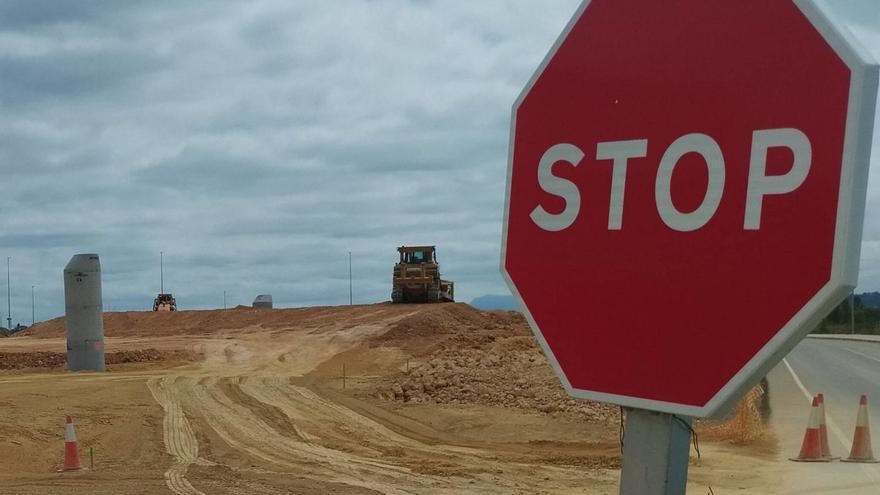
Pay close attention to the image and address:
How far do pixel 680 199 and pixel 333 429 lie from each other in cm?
1593

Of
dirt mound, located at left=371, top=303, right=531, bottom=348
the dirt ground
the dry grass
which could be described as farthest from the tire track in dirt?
dirt mound, located at left=371, top=303, right=531, bottom=348

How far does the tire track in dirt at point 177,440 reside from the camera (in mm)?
11000

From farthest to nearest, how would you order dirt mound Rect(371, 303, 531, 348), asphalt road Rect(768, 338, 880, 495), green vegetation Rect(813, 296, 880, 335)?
green vegetation Rect(813, 296, 880, 335) → dirt mound Rect(371, 303, 531, 348) → asphalt road Rect(768, 338, 880, 495)

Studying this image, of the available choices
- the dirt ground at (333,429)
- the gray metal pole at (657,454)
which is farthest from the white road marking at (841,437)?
the gray metal pole at (657,454)

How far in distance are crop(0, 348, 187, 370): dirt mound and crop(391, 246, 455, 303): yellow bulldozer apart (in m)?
16.3

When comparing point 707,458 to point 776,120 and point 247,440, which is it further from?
point 776,120

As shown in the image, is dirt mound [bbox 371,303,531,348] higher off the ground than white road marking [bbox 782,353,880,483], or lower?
lower

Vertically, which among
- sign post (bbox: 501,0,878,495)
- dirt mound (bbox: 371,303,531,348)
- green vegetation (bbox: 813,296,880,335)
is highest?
sign post (bbox: 501,0,878,495)

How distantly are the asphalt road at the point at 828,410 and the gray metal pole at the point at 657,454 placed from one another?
6.91 metres

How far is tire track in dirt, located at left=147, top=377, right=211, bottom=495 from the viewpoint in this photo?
1100 centimetres

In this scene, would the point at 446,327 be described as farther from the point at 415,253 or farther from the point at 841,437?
the point at 841,437

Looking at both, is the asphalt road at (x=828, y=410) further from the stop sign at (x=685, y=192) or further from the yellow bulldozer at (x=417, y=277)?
the yellow bulldozer at (x=417, y=277)

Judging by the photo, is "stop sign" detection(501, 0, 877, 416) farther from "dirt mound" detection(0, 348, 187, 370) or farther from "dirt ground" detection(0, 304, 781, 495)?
"dirt mound" detection(0, 348, 187, 370)

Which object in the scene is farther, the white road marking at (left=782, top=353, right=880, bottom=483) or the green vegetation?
the green vegetation
